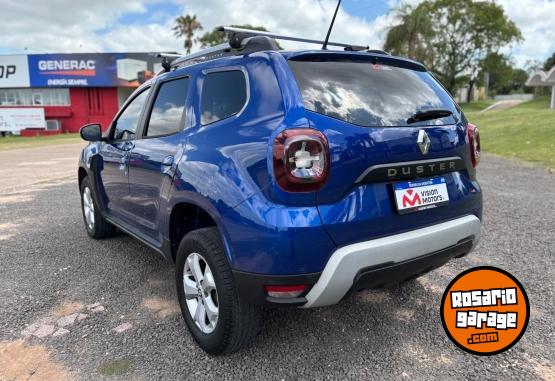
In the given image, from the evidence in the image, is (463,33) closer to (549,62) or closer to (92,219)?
(549,62)

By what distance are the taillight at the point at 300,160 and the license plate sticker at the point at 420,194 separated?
0.49m

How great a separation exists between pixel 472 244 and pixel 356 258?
1.07 metres

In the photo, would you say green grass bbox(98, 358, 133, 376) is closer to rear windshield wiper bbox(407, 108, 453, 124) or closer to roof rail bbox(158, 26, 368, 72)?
roof rail bbox(158, 26, 368, 72)

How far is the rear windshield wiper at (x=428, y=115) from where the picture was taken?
2574mm

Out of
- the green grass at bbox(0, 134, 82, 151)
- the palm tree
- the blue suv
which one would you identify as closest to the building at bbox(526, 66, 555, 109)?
the palm tree

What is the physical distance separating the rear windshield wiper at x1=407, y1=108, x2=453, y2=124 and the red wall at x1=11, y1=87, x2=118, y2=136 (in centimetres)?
4573

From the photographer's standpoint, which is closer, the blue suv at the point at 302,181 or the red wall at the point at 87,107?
the blue suv at the point at 302,181

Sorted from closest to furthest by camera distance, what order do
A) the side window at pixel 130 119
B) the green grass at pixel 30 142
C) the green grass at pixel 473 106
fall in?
the side window at pixel 130 119 → the green grass at pixel 30 142 → the green grass at pixel 473 106

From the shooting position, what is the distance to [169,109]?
3273 millimetres

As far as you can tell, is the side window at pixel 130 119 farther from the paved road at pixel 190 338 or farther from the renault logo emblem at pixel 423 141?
the renault logo emblem at pixel 423 141

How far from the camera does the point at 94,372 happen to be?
98.3 inches

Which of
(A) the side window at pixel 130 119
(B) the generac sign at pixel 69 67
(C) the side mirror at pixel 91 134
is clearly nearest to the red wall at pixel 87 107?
(B) the generac sign at pixel 69 67

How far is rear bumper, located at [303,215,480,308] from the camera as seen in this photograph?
2.18 meters

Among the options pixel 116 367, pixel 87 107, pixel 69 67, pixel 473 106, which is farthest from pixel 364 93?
pixel 473 106
